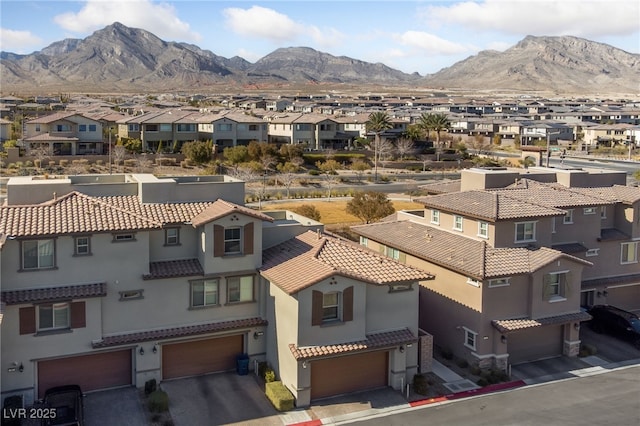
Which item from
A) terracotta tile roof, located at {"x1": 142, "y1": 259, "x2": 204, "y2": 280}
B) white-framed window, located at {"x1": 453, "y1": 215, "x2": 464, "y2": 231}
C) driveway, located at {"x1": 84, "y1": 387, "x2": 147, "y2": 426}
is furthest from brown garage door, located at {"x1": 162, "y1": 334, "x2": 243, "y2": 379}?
white-framed window, located at {"x1": 453, "y1": 215, "x2": 464, "y2": 231}

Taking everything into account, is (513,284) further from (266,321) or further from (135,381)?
(135,381)

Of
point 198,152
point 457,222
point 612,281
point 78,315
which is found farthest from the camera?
point 198,152

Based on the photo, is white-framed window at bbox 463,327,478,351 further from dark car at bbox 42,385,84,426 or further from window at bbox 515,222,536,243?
dark car at bbox 42,385,84,426

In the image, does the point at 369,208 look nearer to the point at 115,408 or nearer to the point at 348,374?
the point at 348,374

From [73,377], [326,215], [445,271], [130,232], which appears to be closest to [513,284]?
[445,271]

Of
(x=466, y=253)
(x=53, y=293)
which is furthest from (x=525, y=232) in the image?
(x=53, y=293)

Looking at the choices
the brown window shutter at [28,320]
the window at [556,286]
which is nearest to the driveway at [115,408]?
the brown window shutter at [28,320]

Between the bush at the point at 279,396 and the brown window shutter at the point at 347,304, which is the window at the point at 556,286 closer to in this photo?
the brown window shutter at the point at 347,304
